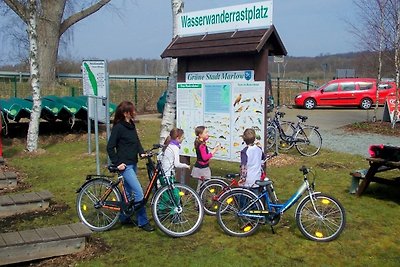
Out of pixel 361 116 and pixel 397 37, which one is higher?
pixel 397 37

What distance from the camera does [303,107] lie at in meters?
26.4

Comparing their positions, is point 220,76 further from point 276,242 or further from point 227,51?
point 276,242

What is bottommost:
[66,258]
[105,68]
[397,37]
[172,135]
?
[66,258]

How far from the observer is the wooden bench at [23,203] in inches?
262

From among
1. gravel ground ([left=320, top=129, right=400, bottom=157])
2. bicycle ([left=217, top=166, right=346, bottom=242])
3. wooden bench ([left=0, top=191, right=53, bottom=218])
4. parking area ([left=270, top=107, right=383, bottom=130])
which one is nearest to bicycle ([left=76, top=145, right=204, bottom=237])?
bicycle ([left=217, top=166, right=346, bottom=242])

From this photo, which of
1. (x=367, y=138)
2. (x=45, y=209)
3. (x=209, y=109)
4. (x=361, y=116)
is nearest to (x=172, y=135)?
(x=209, y=109)

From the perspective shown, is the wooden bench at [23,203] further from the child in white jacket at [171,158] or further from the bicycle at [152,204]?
the child in white jacket at [171,158]

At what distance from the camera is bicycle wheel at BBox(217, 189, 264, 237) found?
5598mm

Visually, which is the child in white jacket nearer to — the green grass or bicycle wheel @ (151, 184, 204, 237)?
bicycle wheel @ (151, 184, 204, 237)

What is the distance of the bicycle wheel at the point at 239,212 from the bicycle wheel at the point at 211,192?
853mm

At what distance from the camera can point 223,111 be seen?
7.25 metres

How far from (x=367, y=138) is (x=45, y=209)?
36.8 feet

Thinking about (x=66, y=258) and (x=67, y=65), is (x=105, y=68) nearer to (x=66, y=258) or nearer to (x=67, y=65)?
(x=66, y=258)

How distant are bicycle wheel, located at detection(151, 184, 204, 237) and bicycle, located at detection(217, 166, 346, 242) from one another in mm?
309
